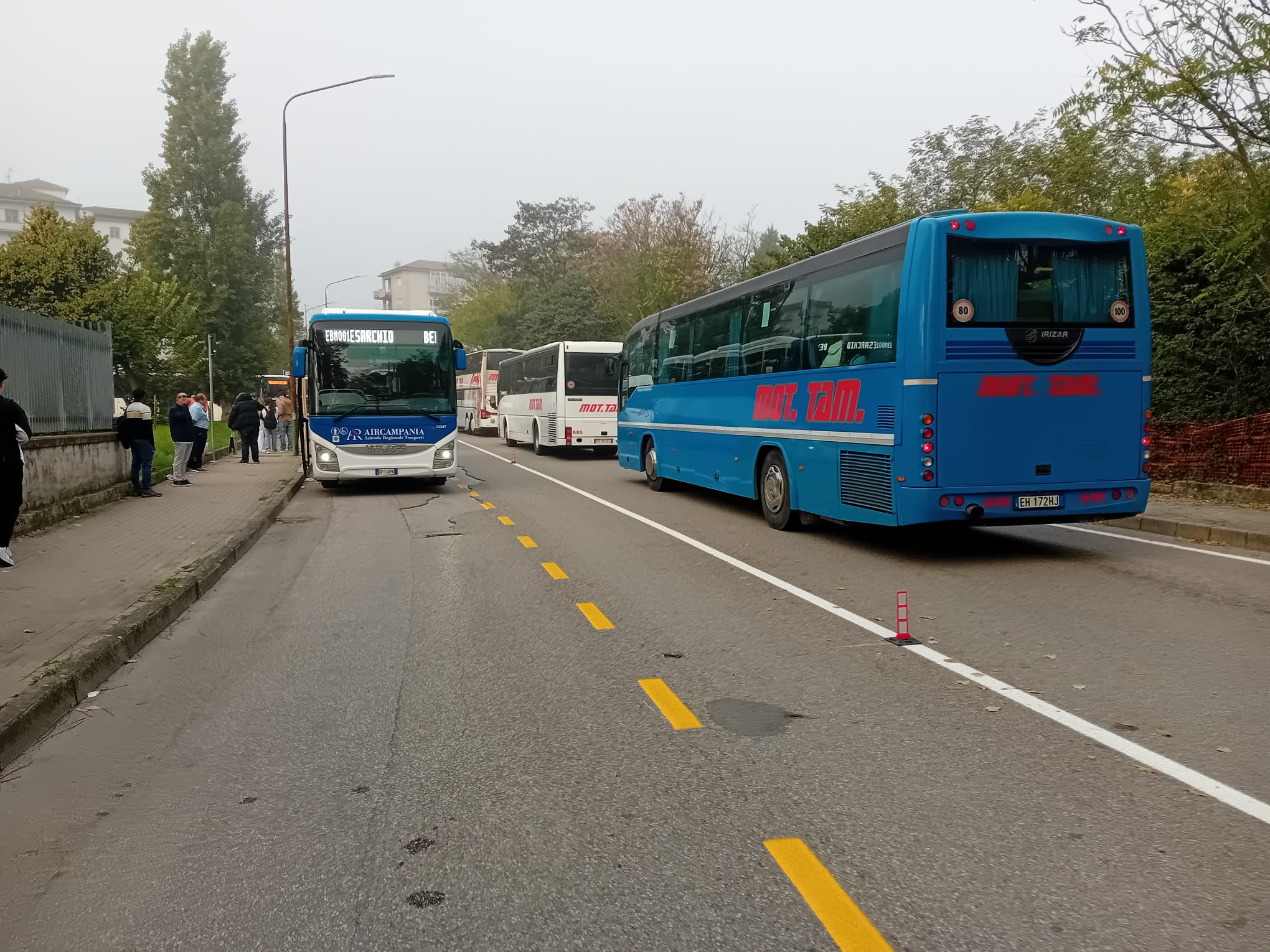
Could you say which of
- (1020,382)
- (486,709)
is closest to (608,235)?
(1020,382)

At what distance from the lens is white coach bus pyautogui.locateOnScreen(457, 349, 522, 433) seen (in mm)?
44719

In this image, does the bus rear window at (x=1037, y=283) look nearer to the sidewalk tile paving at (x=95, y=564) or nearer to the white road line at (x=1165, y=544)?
the white road line at (x=1165, y=544)

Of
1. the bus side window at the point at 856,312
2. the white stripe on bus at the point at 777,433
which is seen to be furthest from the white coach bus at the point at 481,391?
the bus side window at the point at 856,312

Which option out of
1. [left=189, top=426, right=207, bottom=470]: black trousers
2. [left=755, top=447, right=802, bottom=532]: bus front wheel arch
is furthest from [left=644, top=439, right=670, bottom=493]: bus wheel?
[left=189, top=426, right=207, bottom=470]: black trousers

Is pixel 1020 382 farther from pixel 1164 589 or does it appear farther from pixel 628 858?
pixel 628 858

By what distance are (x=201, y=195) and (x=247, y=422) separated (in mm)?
38003

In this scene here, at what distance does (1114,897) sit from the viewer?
3301 millimetres

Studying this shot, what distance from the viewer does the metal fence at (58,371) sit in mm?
12742

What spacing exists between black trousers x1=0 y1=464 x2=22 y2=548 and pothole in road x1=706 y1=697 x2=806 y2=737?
24.9 feet

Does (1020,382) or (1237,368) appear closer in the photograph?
(1020,382)

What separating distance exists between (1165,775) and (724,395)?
1072 centimetres

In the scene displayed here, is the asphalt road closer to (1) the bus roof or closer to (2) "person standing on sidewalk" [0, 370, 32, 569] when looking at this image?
(2) "person standing on sidewalk" [0, 370, 32, 569]

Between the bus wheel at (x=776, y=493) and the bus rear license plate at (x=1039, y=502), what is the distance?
317 centimetres

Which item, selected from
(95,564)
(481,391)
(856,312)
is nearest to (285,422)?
(481,391)
